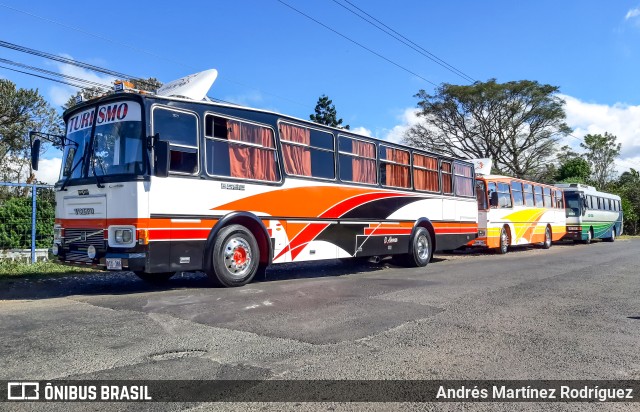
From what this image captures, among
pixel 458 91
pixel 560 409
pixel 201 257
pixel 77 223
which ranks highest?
pixel 458 91

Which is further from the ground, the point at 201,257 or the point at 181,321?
the point at 201,257

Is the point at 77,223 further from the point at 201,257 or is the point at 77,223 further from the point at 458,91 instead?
the point at 458,91

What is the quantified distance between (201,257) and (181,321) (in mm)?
2147

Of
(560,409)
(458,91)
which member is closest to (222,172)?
(560,409)

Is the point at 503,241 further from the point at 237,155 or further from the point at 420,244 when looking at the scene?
the point at 237,155

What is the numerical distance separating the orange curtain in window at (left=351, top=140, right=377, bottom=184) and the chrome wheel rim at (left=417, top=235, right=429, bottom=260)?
8.28 feet

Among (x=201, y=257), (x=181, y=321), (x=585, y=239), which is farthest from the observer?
(x=585, y=239)

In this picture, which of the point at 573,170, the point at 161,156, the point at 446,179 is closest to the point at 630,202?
the point at 573,170

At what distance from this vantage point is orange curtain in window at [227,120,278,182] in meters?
8.66

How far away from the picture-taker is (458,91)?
41.6 metres

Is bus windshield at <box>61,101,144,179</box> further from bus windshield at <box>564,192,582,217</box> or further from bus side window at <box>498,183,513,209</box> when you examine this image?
bus windshield at <box>564,192,582,217</box>

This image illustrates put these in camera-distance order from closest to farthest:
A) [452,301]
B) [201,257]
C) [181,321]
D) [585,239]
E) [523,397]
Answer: [523,397], [181,321], [452,301], [201,257], [585,239]

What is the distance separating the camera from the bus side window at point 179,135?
7.67m

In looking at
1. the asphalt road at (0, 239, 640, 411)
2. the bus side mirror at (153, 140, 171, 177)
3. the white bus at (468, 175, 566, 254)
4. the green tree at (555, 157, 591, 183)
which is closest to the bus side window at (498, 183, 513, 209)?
the white bus at (468, 175, 566, 254)
